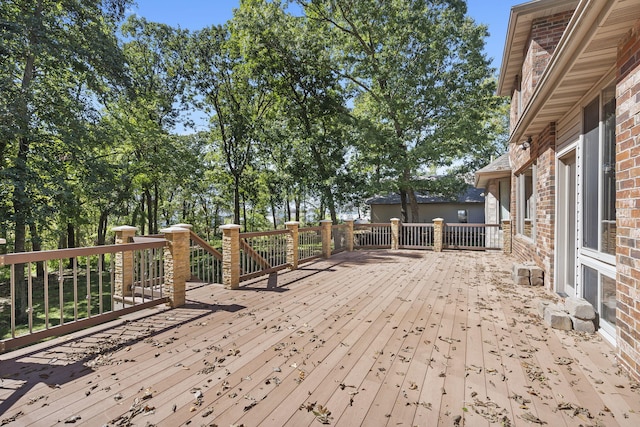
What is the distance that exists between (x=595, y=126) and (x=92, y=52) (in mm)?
12437

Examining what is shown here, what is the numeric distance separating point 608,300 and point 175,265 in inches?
212

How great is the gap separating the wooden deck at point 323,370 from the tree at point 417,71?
11.3 m

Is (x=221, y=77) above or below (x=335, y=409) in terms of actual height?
above

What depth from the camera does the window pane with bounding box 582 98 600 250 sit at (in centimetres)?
349

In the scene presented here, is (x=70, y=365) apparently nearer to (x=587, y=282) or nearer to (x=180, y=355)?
(x=180, y=355)

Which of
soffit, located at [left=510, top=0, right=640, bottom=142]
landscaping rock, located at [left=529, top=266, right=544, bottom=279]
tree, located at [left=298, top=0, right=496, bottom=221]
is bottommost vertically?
landscaping rock, located at [left=529, top=266, right=544, bottom=279]

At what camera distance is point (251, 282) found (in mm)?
6387

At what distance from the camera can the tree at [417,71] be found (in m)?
14.2

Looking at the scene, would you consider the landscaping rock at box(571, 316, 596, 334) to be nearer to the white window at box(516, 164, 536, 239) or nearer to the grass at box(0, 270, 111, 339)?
the white window at box(516, 164, 536, 239)

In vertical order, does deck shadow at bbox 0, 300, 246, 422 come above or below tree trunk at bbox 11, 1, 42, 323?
Result: below

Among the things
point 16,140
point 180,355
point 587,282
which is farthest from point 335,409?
point 16,140

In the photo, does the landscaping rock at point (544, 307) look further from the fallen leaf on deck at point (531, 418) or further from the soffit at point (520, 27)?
the soffit at point (520, 27)

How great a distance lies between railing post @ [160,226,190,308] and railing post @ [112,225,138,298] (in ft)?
3.52

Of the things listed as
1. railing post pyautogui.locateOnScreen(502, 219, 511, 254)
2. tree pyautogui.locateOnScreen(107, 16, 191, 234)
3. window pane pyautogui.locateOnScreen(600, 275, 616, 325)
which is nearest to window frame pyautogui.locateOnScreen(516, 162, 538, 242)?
railing post pyautogui.locateOnScreen(502, 219, 511, 254)
